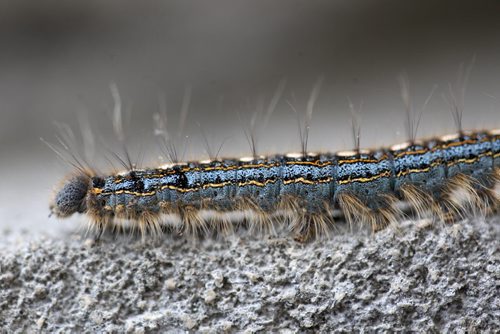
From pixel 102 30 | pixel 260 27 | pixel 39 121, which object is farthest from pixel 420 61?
pixel 39 121

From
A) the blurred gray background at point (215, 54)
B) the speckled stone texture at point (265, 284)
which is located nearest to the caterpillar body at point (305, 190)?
the speckled stone texture at point (265, 284)

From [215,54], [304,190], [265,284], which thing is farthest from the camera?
[215,54]

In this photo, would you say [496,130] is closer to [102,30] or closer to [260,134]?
[260,134]

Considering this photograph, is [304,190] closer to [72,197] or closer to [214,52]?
[72,197]

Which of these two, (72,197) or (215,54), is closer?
(72,197)

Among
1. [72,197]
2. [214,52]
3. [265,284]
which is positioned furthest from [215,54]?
[265,284]

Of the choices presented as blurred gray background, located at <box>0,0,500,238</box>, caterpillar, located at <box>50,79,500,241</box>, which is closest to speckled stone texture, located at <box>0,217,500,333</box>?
caterpillar, located at <box>50,79,500,241</box>

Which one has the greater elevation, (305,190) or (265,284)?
(305,190)
